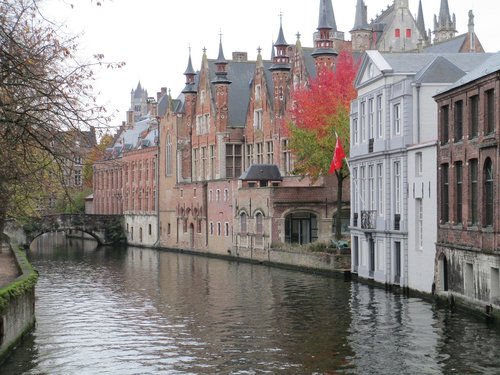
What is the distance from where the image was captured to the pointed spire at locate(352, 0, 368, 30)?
301ft

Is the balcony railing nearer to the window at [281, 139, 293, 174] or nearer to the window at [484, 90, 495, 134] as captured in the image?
the window at [484, 90, 495, 134]

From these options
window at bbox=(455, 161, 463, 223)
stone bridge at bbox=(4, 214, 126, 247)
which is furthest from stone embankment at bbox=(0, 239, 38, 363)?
stone bridge at bbox=(4, 214, 126, 247)

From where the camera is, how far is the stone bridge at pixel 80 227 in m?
80.4

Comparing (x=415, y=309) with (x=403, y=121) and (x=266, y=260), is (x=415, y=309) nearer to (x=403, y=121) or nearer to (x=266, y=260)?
(x=403, y=121)

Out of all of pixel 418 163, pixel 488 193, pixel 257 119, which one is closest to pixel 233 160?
pixel 257 119

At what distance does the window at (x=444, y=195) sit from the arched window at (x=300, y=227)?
23602mm

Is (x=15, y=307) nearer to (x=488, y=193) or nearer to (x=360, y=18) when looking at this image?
(x=488, y=193)

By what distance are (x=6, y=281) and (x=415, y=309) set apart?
13.2 meters

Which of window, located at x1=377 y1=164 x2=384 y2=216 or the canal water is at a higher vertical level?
window, located at x1=377 y1=164 x2=384 y2=216

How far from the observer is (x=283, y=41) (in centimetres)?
6600

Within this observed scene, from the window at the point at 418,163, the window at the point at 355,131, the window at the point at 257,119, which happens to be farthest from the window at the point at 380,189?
the window at the point at 257,119

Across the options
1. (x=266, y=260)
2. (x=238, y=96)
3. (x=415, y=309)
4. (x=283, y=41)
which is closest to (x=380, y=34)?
(x=238, y=96)

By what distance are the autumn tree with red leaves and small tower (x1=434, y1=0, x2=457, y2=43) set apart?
54.1m

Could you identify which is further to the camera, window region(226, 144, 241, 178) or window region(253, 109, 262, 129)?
window region(226, 144, 241, 178)
